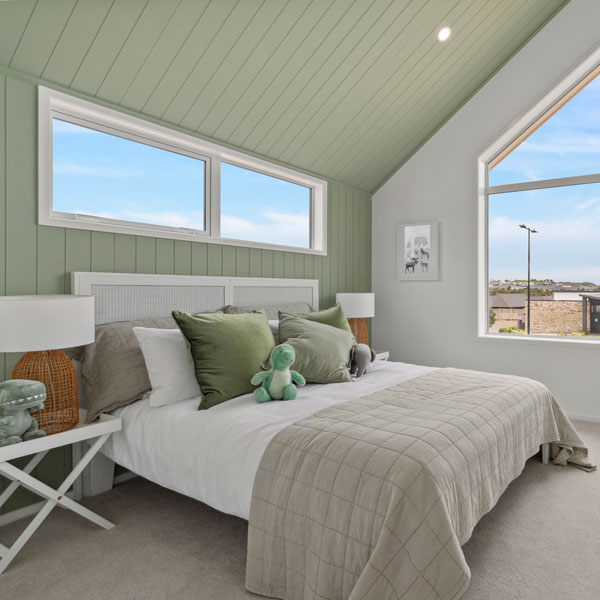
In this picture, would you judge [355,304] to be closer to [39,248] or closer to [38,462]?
[39,248]

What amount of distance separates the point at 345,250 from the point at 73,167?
2595 mm

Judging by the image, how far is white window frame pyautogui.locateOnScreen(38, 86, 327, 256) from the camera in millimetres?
2318

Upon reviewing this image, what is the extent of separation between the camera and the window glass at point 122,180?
8.36ft

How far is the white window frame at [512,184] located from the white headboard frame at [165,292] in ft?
6.29

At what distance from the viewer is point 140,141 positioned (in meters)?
2.88

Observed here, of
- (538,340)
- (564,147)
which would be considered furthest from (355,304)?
(564,147)

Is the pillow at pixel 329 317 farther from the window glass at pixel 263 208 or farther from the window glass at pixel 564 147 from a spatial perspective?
the window glass at pixel 564 147

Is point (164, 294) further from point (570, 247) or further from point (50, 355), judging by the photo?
point (570, 247)

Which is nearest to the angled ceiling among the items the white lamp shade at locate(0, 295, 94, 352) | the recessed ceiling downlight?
the recessed ceiling downlight

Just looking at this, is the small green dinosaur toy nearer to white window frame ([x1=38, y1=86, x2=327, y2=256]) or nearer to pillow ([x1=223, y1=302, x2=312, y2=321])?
white window frame ([x1=38, y1=86, x2=327, y2=256])

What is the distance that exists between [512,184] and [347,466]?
3580 mm

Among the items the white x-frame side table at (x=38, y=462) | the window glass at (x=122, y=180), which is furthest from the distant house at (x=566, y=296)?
the white x-frame side table at (x=38, y=462)

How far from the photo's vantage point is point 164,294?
2824 mm

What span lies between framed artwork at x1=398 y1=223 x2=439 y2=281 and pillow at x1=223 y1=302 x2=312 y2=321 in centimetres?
131
